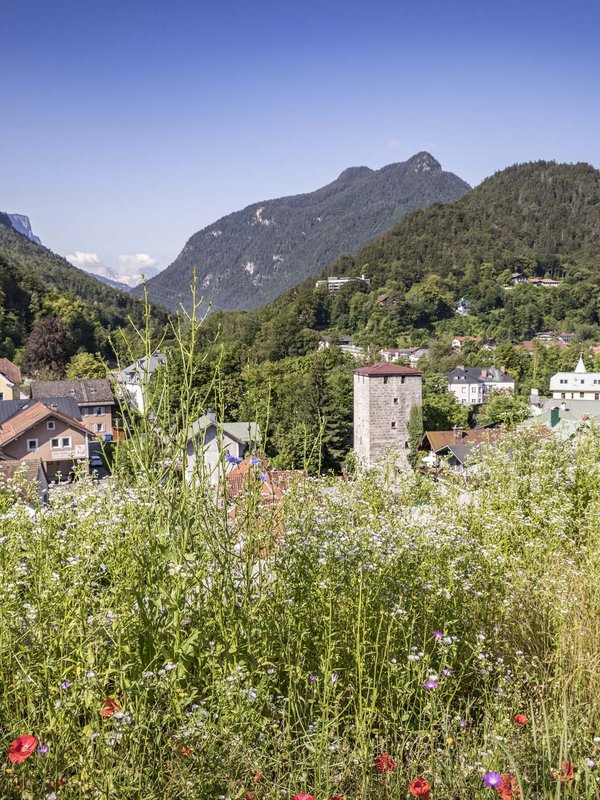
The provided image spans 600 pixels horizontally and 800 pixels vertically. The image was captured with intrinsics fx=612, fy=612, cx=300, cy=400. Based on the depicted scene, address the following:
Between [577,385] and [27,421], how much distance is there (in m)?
46.7

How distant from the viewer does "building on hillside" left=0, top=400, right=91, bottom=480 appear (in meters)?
24.3

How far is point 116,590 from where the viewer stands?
2.30m

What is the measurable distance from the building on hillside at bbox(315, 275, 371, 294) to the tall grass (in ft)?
327

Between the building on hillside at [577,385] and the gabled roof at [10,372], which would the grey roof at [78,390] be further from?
the building on hillside at [577,385]

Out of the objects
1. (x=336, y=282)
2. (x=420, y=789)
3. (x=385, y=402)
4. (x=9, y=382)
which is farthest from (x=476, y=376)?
(x=420, y=789)

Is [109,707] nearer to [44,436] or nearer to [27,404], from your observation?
[44,436]

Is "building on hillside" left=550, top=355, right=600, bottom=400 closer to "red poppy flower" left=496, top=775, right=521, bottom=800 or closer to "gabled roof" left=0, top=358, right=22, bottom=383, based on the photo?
"gabled roof" left=0, top=358, right=22, bottom=383

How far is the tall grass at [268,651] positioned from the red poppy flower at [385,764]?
0.07 ft

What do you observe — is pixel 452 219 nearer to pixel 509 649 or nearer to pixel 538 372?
pixel 538 372

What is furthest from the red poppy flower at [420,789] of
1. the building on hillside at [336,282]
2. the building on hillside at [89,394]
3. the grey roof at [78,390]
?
the building on hillside at [336,282]

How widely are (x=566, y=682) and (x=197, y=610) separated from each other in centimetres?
144

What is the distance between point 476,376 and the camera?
2378 inches

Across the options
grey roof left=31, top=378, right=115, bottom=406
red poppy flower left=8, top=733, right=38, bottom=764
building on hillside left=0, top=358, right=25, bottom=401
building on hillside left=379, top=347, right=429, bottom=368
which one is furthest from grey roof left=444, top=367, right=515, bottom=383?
red poppy flower left=8, top=733, right=38, bottom=764

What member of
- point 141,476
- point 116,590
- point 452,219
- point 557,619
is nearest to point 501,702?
point 557,619
